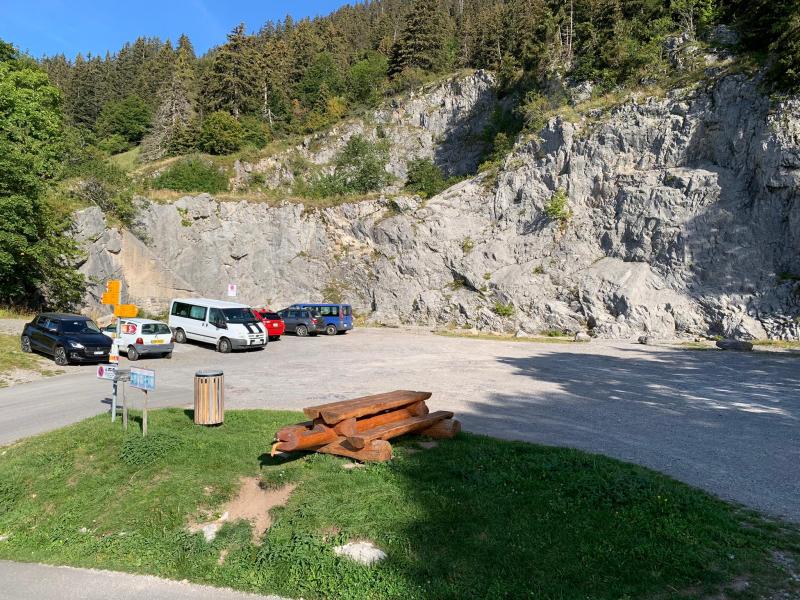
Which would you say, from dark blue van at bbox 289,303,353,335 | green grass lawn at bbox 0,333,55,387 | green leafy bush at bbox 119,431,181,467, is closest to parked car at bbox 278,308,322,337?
dark blue van at bbox 289,303,353,335

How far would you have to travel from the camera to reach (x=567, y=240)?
3556 cm

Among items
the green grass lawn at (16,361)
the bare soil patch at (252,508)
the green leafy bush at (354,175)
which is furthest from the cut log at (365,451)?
the green leafy bush at (354,175)

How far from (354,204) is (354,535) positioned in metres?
39.9

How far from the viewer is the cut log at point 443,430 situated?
336 inches

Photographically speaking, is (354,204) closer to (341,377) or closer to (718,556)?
(341,377)

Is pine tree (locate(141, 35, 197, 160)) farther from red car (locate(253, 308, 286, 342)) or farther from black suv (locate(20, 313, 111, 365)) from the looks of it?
black suv (locate(20, 313, 111, 365))

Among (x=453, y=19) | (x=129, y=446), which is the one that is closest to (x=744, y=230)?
(x=129, y=446)

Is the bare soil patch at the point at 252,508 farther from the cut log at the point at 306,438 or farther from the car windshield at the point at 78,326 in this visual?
the car windshield at the point at 78,326

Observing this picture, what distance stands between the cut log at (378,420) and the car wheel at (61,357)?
1601cm

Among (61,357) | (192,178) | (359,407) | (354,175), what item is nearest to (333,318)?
(61,357)

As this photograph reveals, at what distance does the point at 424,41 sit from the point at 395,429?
62.0 meters

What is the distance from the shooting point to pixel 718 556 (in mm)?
4871

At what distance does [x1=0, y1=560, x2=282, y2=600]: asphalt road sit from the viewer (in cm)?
533

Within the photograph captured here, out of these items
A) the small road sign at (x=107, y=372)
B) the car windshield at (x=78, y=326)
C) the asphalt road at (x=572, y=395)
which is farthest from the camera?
the car windshield at (x=78, y=326)
